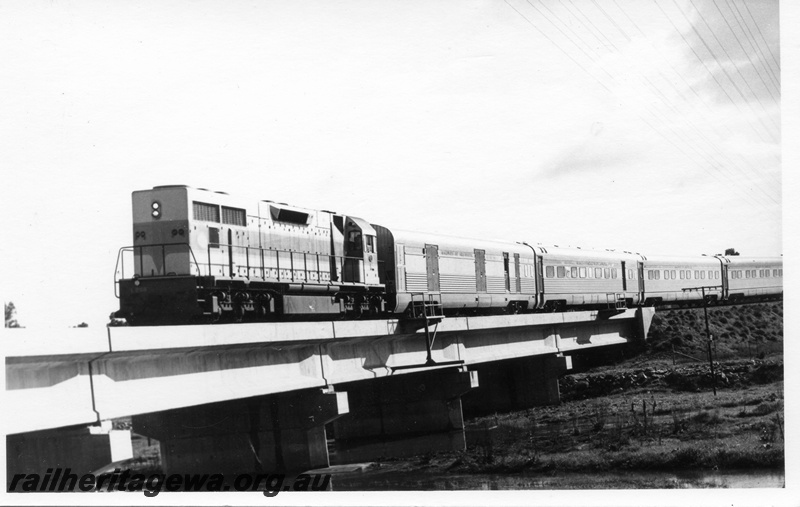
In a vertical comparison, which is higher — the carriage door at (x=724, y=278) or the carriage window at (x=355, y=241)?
the carriage window at (x=355, y=241)

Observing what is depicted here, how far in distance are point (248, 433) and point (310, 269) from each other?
465 cm

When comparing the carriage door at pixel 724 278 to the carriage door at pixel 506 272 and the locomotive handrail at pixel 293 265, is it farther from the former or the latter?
the locomotive handrail at pixel 293 265

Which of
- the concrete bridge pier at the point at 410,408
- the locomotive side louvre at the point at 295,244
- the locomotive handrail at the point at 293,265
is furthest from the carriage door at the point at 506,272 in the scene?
the locomotive side louvre at the point at 295,244

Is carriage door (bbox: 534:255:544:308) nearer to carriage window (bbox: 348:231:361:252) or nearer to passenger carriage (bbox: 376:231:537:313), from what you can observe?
passenger carriage (bbox: 376:231:537:313)

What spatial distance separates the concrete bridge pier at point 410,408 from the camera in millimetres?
25234

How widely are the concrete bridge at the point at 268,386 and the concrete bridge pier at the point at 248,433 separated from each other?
0.03m

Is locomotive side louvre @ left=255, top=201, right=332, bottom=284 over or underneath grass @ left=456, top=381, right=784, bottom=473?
over

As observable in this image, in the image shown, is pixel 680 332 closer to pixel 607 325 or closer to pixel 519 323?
pixel 607 325

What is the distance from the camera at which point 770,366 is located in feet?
95.2

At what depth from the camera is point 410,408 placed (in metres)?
25.5

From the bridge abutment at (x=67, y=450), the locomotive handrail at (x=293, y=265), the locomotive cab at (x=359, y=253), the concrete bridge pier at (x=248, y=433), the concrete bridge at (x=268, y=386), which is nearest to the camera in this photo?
the concrete bridge at (x=268, y=386)

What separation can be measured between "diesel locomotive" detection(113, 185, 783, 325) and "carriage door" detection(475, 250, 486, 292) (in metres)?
0.04

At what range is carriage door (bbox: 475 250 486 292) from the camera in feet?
92.9

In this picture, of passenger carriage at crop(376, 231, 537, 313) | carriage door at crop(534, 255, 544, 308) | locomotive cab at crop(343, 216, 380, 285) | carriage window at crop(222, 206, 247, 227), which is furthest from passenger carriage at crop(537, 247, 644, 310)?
Result: carriage window at crop(222, 206, 247, 227)
